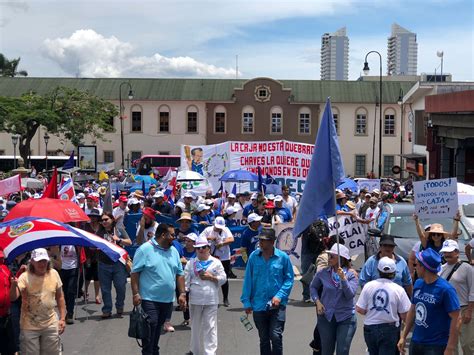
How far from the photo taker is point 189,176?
2484 centimetres

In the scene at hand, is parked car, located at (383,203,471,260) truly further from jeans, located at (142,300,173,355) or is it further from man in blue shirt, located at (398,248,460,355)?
man in blue shirt, located at (398,248,460,355)

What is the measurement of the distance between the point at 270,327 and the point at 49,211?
3.71 meters

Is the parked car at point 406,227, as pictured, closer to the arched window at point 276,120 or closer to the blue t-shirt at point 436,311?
the blue t-shirt at point 436,311

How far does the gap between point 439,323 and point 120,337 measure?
4981 mm


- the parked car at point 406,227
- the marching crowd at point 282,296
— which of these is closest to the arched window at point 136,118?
the parked car at point 406,227

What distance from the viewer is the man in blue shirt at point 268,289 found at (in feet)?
25.8

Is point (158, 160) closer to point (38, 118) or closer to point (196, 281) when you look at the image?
point (38, 118)

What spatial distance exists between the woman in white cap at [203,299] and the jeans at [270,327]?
0.67 m

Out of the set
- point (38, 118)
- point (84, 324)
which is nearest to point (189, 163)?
point (84, 324)

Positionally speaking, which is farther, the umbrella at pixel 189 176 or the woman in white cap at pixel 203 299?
the umbrella at pixel 189 176

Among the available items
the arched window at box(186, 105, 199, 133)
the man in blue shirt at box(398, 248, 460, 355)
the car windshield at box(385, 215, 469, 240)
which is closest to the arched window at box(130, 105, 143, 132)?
the arched window at box(186, 105, 199, 133)

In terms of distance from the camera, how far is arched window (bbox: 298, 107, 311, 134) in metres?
67.4

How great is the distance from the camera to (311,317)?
11.2m

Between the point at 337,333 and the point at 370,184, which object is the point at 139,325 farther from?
the point at 370,184
